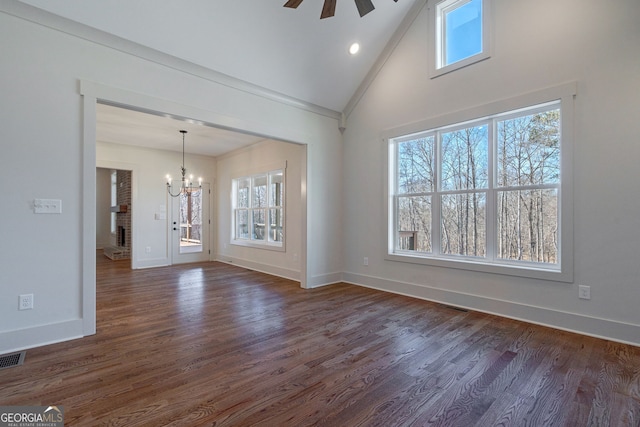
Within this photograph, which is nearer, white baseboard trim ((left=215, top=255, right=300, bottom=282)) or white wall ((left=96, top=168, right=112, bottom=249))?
white baseboard trim ((left=215, top=255, right=300, bottom=282))

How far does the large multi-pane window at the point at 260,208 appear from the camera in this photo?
6209 mm

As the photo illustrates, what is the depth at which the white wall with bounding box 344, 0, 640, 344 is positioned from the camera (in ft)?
8.96

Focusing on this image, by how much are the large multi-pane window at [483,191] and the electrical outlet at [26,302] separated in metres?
4.23

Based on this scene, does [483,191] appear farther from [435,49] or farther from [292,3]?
[292,3]

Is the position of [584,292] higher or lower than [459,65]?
lower

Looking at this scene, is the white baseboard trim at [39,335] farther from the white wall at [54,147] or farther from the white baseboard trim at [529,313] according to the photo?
the white baseboard trim at [529,313]

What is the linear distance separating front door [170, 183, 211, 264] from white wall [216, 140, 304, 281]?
1.07 feet

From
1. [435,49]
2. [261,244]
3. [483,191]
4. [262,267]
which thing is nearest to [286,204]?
[261,244]

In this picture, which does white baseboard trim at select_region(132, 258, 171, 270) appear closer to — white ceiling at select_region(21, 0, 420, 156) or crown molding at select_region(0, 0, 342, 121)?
white ceiling at select_region(21, 0, 420, 156)

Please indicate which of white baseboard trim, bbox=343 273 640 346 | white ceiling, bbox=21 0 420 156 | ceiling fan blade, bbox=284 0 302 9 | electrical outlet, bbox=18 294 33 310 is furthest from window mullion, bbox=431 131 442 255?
electrical outlet, bbox=18 294 33 310

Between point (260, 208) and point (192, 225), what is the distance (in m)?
2.46

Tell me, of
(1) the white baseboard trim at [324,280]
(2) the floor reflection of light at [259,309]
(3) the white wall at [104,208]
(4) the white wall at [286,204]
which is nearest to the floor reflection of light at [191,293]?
(2) the floor reflection of light at [259,309]

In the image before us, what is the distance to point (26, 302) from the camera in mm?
2617

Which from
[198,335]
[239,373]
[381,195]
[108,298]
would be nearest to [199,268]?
Result: [108,298]
